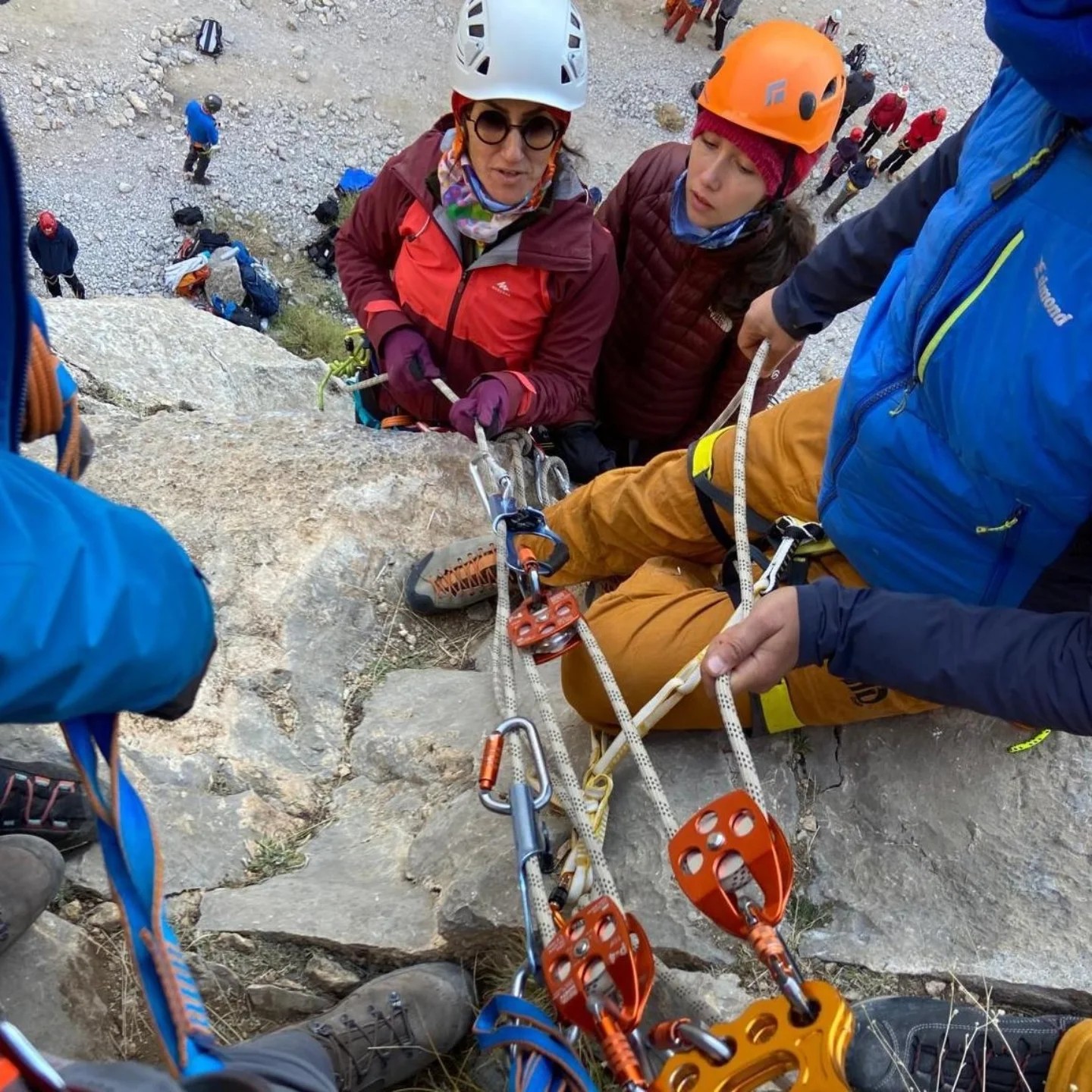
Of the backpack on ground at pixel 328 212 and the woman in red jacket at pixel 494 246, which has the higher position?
the woman in red jacket at pixel 494 246

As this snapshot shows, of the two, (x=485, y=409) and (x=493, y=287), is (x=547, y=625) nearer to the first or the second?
(x=485, y=409)

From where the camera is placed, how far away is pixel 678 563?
9.27 ft

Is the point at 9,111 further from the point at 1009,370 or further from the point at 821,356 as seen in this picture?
the point at 1009,370

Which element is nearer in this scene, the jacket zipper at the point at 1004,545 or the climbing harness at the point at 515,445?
the jacket zipper at the point at 1004,545

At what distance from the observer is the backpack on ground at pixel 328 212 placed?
41.9 feet

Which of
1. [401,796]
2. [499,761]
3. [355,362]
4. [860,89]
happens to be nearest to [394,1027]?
[499,761]

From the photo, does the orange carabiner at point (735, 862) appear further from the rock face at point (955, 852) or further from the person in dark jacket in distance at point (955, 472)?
the rock face at point (955, 852)

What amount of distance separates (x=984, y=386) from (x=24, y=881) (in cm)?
223

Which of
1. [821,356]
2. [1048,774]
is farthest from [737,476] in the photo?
[821,356]

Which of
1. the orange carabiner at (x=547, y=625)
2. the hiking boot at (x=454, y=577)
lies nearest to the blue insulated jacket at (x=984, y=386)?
the orange carabiner at (x=547, y=625)

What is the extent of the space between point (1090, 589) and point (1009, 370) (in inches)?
21.7

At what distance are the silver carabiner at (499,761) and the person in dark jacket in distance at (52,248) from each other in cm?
979

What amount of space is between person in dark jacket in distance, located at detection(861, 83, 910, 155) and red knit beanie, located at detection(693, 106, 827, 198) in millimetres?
11857

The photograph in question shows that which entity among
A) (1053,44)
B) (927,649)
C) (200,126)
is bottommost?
(200,126)
